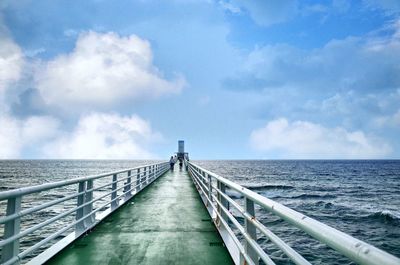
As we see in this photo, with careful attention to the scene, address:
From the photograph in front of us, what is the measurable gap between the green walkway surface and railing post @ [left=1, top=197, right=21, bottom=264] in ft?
2.96

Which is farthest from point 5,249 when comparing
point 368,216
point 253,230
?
point 368,216

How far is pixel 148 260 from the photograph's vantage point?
414cm

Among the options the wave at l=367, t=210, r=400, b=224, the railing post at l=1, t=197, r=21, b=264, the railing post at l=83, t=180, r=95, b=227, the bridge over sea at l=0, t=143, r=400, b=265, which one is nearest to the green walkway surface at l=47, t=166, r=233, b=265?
the bridge over sea at l=0, t=143, r=400, b=265

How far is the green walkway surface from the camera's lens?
420cm

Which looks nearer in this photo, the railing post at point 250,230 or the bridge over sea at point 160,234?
the bridge over sea at point 160,234

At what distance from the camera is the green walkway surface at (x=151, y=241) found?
4195 millimetres

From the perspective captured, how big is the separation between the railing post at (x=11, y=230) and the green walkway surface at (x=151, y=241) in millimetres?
902

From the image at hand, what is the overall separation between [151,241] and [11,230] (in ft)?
7.76

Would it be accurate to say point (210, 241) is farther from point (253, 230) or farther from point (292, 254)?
point (292, 254)

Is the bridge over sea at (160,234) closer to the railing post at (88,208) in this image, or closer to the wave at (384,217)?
the railing post at (88,208)

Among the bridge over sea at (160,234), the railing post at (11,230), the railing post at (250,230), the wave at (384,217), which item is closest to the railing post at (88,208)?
the bridge over sea at (160,234)

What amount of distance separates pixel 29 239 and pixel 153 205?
26.0ft

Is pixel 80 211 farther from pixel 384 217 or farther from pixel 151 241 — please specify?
pixel 384 217

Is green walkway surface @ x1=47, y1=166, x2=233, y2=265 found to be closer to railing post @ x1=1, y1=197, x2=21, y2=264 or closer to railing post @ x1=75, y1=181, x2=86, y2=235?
railing post @ x1=75, y1=181, x2=86, y2=235
